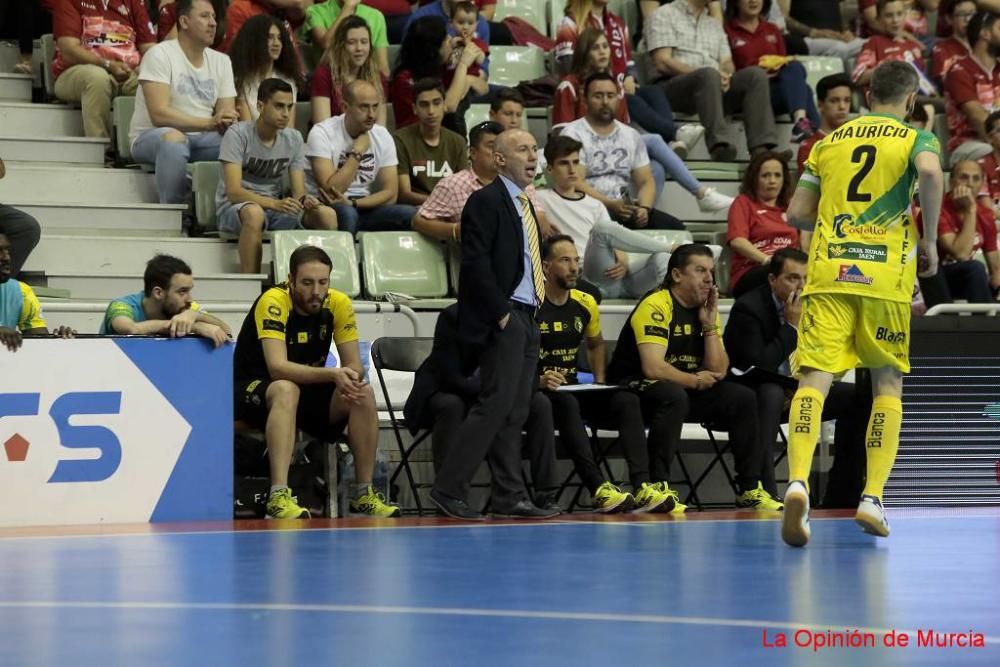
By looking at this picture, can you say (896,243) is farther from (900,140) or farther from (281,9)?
(281,9)

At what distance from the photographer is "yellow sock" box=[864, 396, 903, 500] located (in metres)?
6.33

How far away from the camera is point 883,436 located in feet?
20.9

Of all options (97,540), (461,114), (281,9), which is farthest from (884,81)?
(281,9)

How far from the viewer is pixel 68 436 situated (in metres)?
7.72

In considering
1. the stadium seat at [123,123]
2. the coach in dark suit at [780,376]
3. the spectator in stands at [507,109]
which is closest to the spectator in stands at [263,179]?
the stadium seat at [123,123]

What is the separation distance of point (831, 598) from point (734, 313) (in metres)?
4.69

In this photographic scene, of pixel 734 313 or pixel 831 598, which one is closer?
pixel 831 598

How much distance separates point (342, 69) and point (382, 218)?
3.57 feet

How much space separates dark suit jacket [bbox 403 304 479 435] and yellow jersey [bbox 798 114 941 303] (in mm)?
2166

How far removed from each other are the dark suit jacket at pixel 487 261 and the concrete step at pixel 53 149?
4.11m

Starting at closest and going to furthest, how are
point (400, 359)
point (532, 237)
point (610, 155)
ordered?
point (532, 237), point (400, 359), point (610, 155)

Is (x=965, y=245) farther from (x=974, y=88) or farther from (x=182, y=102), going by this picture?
(x=182, y=102)

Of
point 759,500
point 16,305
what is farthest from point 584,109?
point 16,305

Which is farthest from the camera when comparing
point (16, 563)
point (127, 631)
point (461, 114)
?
point (461, 114)
